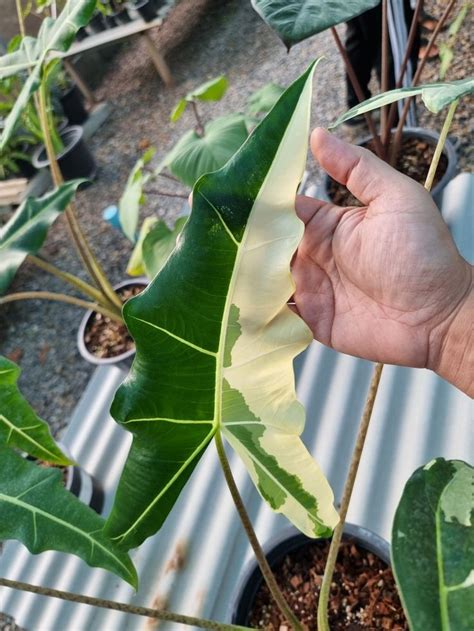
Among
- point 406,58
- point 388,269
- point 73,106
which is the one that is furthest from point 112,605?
point 73,106

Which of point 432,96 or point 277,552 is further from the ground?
point 432,96

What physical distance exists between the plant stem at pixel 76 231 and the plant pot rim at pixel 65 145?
45.3 inches

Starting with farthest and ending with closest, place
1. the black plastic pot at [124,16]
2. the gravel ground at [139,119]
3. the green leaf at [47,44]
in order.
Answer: the black plastic pot at [124,16], the gravel ground at [139,119], the green leaf at [47,44]

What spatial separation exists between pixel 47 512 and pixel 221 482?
1.66ft

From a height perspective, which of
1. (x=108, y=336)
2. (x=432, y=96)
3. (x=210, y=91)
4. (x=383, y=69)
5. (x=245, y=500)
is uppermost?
(x=432, y=96)

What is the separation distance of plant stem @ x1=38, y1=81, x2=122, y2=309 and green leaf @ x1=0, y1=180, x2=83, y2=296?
17cm

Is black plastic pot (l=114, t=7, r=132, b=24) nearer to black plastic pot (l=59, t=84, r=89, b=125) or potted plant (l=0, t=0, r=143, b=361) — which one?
black plastic pot (l=59, t=84, r=89, b=125)

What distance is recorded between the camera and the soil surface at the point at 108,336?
4.57 feet

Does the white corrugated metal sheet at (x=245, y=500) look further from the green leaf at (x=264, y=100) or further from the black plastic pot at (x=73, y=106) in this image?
the black plastic pot at (x=73, y=106)

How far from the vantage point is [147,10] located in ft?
8.88

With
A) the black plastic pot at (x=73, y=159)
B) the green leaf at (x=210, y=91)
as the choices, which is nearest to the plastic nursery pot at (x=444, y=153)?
the green leaf at (x=210, y=91)

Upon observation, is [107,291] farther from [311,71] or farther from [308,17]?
[311,71]

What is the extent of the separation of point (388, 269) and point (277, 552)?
0.44 metres

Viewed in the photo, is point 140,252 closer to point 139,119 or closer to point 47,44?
point 47,44
